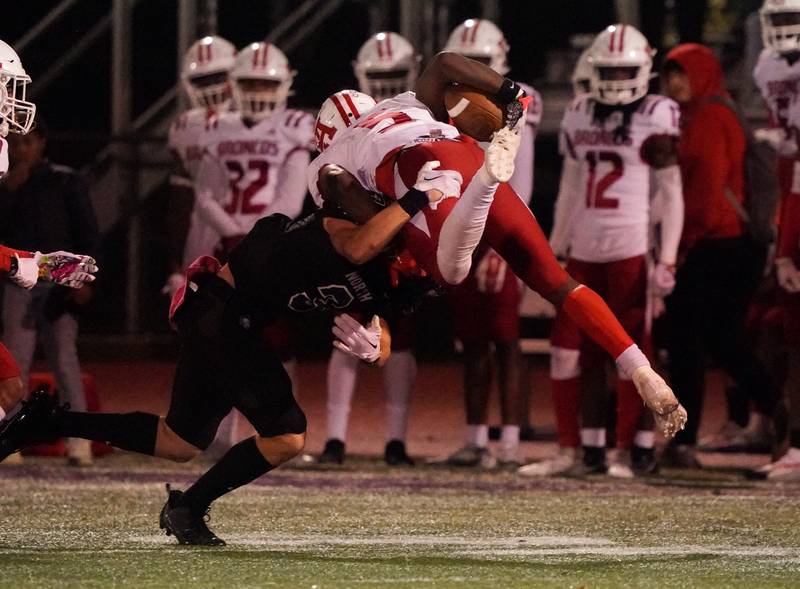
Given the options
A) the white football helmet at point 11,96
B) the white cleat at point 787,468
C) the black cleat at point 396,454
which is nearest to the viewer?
the white football helmet at point 11,96

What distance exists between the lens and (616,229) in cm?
832

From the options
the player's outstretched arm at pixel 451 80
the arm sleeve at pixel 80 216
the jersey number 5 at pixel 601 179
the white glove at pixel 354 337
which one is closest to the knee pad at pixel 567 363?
the jersey number 5 at pixel 601 179

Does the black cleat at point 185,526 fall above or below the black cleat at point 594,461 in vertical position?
above

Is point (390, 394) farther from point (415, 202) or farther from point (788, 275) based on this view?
point (415, 202)

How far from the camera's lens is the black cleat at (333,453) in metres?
8.62

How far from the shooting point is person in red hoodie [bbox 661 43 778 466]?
8.43 meters

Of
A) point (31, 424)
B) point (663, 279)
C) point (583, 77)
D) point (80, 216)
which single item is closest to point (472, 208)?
point (31, 424)

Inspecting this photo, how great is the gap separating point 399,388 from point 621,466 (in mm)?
1158

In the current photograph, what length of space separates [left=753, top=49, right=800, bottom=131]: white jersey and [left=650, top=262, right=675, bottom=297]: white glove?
0.85 meters

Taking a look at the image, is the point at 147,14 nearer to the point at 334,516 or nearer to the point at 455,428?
the point at 455,428

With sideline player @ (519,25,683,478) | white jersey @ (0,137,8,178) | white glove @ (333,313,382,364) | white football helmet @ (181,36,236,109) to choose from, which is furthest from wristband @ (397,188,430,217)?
white football helmet @ (181,36,236,109)

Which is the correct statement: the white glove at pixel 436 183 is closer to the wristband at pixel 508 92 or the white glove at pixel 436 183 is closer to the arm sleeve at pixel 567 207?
the wristband at pixel 508 92

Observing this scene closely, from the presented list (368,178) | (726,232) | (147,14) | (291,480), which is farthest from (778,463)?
(147,14)

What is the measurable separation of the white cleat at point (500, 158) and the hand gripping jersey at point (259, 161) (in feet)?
12.8
